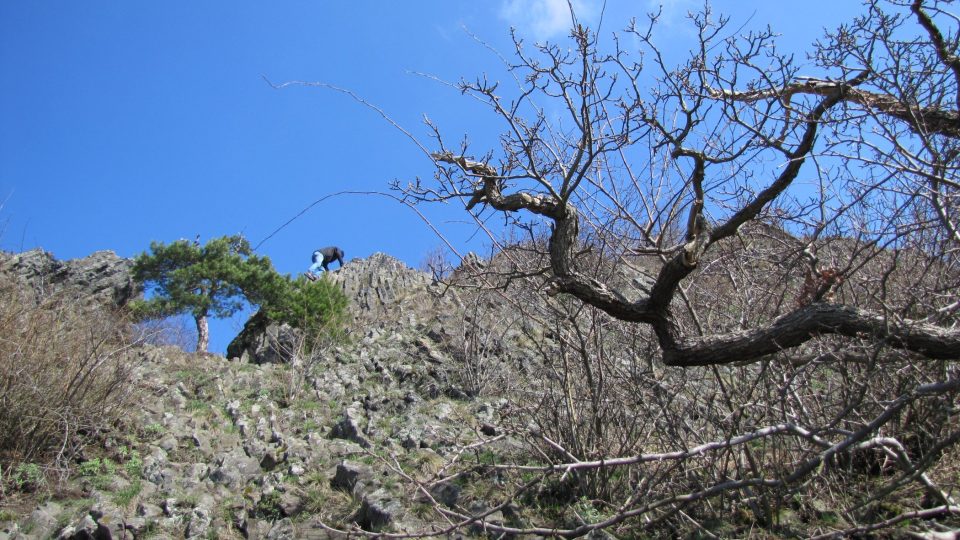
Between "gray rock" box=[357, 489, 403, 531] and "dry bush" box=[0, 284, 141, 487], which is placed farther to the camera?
"dry bush" box=[0, 284, 141, 487]

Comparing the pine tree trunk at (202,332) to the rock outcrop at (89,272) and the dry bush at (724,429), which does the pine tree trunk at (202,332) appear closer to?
the rock outcrop at (89,272)

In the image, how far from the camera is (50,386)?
577 centimetres

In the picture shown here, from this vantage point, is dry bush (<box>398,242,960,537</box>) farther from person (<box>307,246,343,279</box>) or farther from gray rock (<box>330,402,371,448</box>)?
person (<box>307,246,343,279</box>)

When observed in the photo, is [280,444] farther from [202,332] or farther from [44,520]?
[202,332]

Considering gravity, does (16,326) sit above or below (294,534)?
above

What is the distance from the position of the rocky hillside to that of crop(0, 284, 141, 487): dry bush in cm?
23

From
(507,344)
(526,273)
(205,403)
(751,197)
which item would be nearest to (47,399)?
(205,403)

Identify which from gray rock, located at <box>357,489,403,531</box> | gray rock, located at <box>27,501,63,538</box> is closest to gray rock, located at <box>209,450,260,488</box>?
→ gray rock, located at <box>27,501,63,538</box>

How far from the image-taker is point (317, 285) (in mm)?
12922

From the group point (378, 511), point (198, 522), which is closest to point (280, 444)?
point (198, 522)

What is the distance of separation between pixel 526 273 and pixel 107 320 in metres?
6.08

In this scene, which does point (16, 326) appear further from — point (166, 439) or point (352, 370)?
point (352, 370)

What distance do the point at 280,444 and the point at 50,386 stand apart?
6.59 feet

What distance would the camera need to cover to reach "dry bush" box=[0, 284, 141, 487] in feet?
18.1
